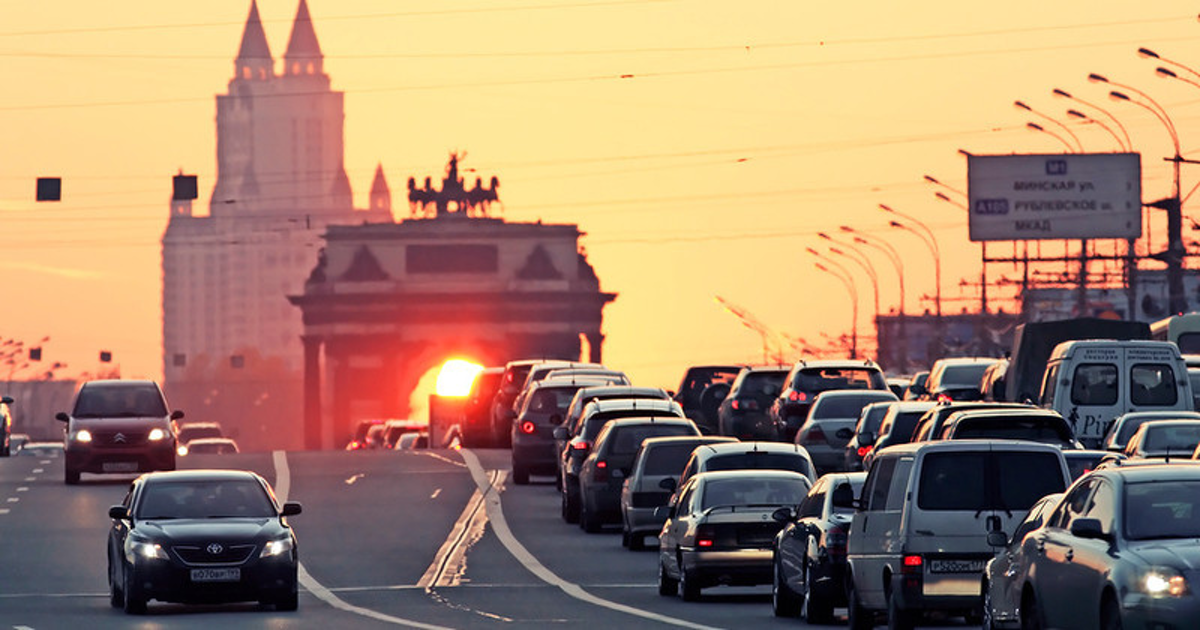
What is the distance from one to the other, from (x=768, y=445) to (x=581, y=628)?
6658 mm

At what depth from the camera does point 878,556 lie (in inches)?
800

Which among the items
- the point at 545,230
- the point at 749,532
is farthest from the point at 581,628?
the point at 545,230

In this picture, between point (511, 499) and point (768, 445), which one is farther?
Answer: point (511, 499)

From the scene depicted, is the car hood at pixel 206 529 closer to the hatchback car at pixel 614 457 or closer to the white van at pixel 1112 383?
the hatchback car at pixel 614 457

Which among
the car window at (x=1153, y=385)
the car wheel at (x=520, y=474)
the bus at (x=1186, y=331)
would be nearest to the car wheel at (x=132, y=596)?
the car window at (x=1153, y=385)

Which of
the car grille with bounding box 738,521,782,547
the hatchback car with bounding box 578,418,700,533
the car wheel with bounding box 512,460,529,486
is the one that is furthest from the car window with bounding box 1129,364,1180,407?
the car wheel with bounding box 512,460,529,486

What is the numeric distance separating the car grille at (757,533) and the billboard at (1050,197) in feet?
236

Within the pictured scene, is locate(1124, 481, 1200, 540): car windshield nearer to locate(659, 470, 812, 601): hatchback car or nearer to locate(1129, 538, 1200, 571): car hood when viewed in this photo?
locate(1129, 538, 1200, 571): car hood

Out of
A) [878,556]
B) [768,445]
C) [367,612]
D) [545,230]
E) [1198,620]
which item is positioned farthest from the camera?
[545,230]

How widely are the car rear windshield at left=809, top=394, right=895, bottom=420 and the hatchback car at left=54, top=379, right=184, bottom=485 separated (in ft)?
36.6

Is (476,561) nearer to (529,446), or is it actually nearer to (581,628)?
(581,628)

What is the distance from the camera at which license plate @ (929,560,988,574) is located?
19562 mm

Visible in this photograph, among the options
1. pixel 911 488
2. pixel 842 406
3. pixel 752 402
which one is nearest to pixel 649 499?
pixel 842 406

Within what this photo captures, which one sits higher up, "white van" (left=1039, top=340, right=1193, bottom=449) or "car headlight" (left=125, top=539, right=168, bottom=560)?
"white van" (left=1039, top=340, right=1193, bottom=449)
